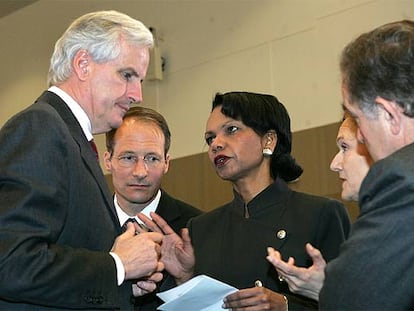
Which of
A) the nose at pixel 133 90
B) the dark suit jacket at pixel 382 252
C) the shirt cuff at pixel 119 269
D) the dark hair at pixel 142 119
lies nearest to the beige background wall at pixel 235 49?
the dark hair at pixel 142 119

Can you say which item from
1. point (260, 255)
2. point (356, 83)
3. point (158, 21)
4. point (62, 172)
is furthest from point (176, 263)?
point (158, 21)

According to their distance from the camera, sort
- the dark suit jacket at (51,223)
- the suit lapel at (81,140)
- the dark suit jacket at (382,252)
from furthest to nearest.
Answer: the suit lapel at (81,140), the dark suit jacket at (51,223), the dark suit jacket at (382,252)

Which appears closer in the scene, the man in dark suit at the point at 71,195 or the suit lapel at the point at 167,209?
the man in dark suit at the point at 71,195

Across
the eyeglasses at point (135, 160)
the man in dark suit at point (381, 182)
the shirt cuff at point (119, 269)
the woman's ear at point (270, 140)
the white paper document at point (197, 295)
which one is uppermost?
the man in dark suit at point (381, 182)

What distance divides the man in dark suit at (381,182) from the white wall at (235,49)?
3610mm

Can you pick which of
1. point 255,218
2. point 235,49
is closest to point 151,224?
point 255,218

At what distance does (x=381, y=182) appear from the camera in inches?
57.9

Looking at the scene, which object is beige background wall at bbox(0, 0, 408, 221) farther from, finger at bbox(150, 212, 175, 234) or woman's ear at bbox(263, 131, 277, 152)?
finger at bbox(150, 212, 175, 234)

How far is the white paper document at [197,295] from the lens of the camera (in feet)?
7.81

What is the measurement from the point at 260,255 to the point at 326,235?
28 cm

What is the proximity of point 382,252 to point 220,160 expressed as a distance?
1.78 meters

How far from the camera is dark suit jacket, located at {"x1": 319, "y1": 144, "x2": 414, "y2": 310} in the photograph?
140 cm

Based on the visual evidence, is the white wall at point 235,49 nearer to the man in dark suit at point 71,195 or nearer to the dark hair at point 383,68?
the man in dark suit at point 71,195

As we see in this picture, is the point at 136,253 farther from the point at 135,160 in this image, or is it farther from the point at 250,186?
the point at 135,160
